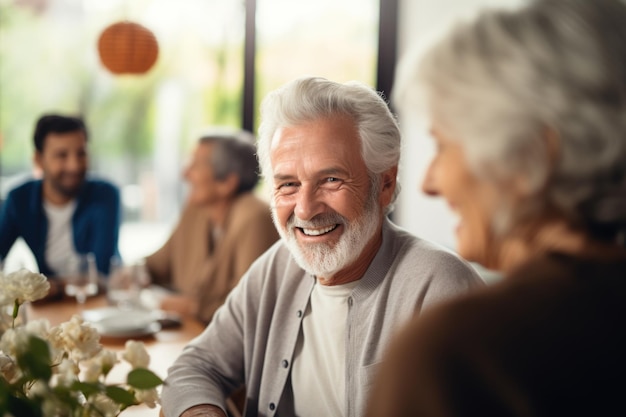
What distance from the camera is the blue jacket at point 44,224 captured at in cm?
352

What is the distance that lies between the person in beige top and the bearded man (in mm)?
381

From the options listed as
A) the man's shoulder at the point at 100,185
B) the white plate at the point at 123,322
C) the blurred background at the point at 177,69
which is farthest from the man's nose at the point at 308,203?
the blurred background at the point at 177,69

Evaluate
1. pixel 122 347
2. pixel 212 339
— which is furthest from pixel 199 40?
pixel 212 339

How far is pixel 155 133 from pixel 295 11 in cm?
144

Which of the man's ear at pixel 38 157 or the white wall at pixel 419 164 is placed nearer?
the man's ear at pixel 38 157

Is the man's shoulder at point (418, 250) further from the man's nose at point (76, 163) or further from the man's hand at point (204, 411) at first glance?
the man's nose at point (76, 163)

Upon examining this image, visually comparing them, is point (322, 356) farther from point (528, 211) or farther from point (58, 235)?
→ point (58, 235)

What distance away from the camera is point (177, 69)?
5.48 m

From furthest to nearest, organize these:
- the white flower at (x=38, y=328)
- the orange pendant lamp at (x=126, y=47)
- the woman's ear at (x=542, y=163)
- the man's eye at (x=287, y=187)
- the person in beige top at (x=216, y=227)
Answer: the orange pendant lamp at (x=126, y=47)
the person in beige top at (x=216, y=227)
the man's eye at (x=287, y=187)
the white flower at (x=38, y=328)
the woman's ear at (x=542, y=163)

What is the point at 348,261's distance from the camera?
1.61 meters

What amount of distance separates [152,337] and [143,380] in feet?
4.56

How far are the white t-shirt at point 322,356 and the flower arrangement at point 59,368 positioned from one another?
0.60 m

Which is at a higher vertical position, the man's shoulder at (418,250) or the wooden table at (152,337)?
the man's shoulder at (418,250)

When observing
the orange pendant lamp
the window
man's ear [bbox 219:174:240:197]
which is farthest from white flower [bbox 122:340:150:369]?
the window
